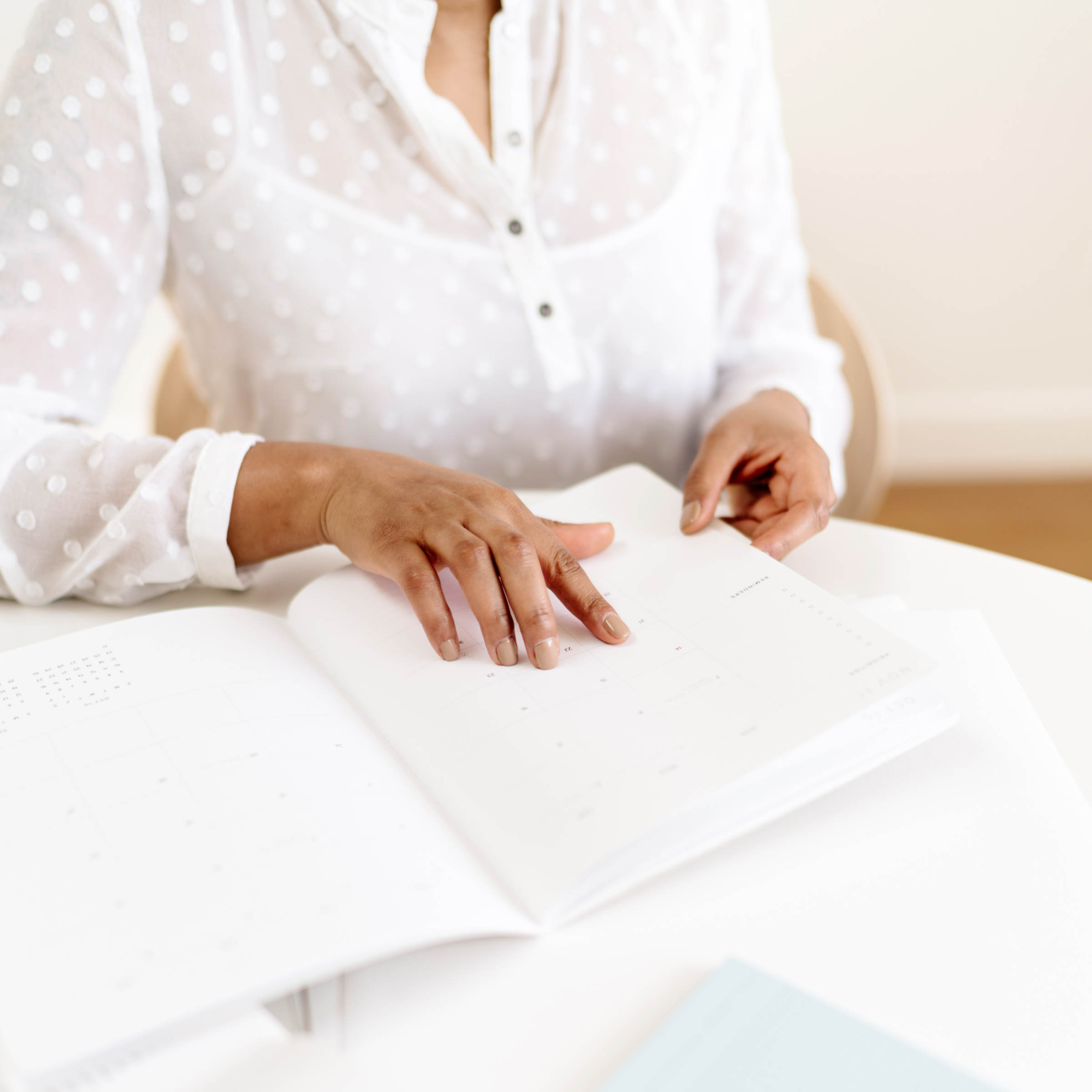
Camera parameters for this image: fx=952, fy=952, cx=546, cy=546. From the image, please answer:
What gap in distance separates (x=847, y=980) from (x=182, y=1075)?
9.7 inches

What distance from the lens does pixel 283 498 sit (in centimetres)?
63

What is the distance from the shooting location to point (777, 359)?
0.95 m

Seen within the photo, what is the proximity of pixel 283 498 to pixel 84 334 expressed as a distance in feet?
0.79

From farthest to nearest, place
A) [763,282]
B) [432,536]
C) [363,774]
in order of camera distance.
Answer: [763,282], [432,536], [363,774]

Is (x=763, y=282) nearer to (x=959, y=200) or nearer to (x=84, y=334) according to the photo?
(x=84, y=334)

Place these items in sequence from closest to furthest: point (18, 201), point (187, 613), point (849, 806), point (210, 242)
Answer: point (849, 806), point (187, 613), point (18, 201), point (210, 242)

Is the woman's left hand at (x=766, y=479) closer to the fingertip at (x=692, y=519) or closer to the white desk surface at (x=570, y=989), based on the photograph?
the fingertip at (x=692, y=519)

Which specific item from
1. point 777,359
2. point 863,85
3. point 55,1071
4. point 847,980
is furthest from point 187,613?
point 863,85

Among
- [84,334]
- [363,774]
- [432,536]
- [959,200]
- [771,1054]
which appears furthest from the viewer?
[959,200]

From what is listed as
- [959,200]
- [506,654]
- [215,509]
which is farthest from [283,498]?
[959,200]

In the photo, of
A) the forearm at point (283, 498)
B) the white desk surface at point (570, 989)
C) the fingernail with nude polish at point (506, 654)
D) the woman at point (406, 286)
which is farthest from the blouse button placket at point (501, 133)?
the white desk surface at point (570, 989)

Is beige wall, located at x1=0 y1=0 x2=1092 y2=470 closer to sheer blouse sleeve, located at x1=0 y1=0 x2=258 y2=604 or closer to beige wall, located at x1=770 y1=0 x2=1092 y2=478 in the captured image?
beige wall, located at x1=770 y1=0 x2=1092 y2=478

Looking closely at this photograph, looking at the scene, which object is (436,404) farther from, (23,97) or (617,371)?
(23,97)

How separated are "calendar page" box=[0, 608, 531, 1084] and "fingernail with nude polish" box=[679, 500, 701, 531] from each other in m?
0.25
